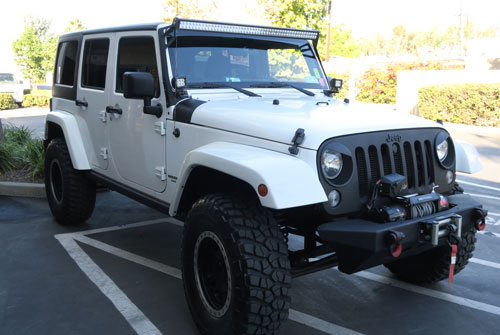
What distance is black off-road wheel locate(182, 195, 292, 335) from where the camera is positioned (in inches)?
114

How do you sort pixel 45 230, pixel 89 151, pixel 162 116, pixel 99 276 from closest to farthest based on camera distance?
1. pixel 162 116
2. pixel 99 276
3. pixel 89 151
4. pixel 45 230

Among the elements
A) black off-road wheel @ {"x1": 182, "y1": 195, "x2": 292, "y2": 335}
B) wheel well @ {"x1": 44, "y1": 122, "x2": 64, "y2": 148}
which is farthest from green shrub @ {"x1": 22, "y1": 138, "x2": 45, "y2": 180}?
black off-road wheel @ {"x1": 182, "y1": 195, "x2": 292, "y2": 335}

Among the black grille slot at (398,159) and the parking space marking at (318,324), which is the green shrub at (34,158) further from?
the black grille slot at (398,159)

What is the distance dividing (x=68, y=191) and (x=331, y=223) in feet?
11.3

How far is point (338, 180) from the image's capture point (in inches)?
119

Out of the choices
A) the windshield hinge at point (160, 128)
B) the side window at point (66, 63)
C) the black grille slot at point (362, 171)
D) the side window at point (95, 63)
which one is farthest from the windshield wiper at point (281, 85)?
the side window at point (66, 63)

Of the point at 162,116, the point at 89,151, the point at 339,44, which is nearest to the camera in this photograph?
the point at 162,116

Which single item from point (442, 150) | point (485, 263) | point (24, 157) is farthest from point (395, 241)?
point (24, 157)

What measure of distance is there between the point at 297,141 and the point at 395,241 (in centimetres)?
79

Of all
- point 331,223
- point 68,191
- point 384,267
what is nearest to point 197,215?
point 331,223

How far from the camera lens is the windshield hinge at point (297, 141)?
Result: 9.90ft

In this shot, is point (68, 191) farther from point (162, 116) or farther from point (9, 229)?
point (162, 116)

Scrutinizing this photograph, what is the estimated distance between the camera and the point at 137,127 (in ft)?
14.3

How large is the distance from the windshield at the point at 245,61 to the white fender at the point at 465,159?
141cm
